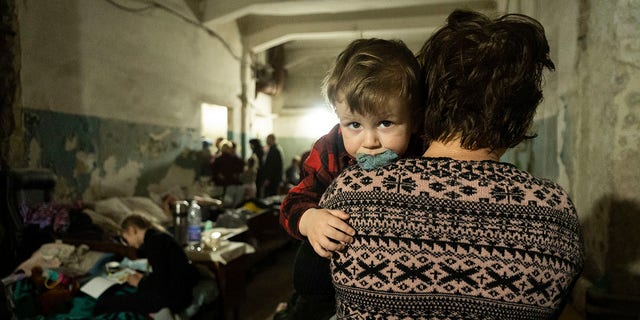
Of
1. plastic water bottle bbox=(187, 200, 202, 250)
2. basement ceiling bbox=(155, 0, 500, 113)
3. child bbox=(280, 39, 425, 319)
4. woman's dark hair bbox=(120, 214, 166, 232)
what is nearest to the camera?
child bbox=(280, 39, 425, 319)

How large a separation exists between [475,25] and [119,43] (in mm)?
5503

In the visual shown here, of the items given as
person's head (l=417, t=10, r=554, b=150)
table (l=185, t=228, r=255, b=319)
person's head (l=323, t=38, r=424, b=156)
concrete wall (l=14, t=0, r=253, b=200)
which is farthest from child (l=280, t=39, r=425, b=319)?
concrete wall (l=14, t=0, r=253, b=200)

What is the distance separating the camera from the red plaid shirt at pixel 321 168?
1027 millimetres

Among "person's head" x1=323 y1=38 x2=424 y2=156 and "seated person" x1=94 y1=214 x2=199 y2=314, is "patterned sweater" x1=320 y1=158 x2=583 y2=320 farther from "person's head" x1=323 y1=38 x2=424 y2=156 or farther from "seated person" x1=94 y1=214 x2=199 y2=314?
"seated person" x1=94 y1=214 x2=199 y2=314

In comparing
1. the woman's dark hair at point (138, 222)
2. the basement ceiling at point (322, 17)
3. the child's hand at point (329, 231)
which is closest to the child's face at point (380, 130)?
the child's hand at point (329, 231)

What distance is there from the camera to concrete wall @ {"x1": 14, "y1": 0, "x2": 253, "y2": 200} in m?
4.21

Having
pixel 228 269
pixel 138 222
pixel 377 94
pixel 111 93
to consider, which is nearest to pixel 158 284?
pixel 138 222

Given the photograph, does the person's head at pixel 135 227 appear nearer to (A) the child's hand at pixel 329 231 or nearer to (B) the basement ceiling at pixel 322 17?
(A) the child's hand at pixel 329 231

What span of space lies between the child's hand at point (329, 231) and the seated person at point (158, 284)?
89.4 inches

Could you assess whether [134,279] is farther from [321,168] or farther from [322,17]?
[322,17]

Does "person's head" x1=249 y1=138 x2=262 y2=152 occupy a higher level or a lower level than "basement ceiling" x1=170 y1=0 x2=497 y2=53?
lower

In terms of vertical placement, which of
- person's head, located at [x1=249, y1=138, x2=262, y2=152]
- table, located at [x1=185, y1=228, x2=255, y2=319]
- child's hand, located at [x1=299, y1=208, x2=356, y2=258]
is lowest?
table, located at [x1=185, y1=228, x2=255, y2=319]

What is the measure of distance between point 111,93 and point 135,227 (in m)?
2.78

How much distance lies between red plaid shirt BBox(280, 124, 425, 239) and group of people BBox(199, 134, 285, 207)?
19.7 ft
